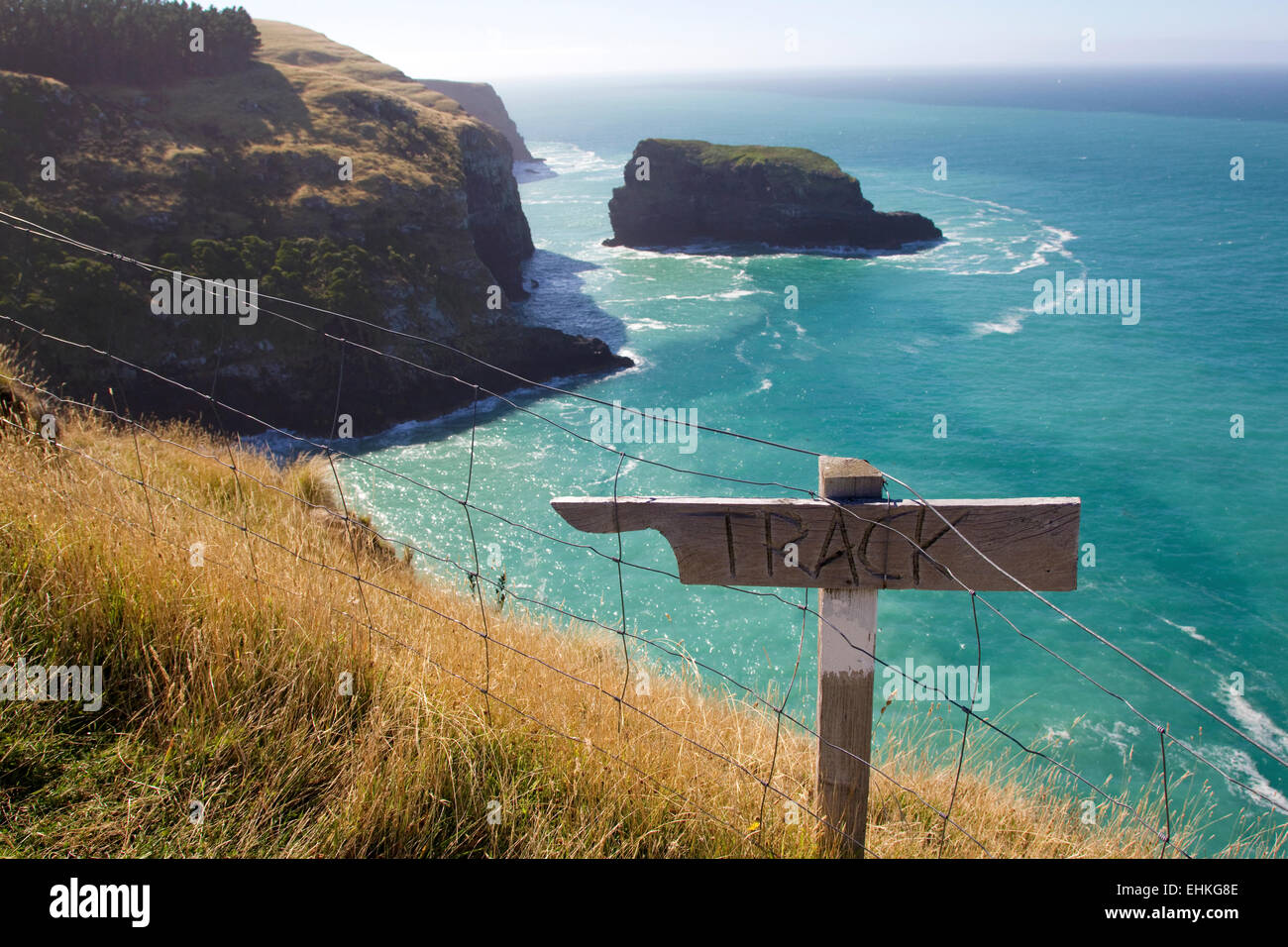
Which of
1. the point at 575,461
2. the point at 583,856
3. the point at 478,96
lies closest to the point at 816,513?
the point at 583,856

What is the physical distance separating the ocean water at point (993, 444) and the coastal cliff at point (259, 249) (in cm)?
368

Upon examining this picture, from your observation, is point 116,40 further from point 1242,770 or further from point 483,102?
point 483,102

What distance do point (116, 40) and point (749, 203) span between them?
45419mm

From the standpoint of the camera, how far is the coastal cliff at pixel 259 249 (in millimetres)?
32562

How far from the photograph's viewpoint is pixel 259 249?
37969 millimetres

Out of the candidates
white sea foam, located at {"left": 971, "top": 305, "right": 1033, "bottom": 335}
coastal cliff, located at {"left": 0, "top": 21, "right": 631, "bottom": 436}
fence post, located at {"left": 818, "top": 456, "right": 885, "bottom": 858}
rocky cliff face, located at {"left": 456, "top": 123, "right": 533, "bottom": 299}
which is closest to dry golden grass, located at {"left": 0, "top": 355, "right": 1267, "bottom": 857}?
fence post, located at {"left": 818, "top": 456, "right": 885, "bottom": 858}

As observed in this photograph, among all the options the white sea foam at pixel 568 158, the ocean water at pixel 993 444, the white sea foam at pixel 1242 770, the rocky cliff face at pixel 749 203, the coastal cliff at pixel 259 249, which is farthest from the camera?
the white sea foam at pixel 568 158

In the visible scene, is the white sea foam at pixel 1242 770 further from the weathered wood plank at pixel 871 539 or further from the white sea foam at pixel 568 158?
the white sea foam at pixel 568 158

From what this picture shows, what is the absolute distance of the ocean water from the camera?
21.0m

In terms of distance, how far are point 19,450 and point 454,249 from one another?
4113 cm

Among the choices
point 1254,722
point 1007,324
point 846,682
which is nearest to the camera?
point 846,682

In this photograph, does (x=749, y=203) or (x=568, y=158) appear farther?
(x=568, y=158)

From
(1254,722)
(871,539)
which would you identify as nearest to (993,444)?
(1254,722)

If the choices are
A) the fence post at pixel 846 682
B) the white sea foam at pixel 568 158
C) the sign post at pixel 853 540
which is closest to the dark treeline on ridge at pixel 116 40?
the sign post at pixel 853 540
